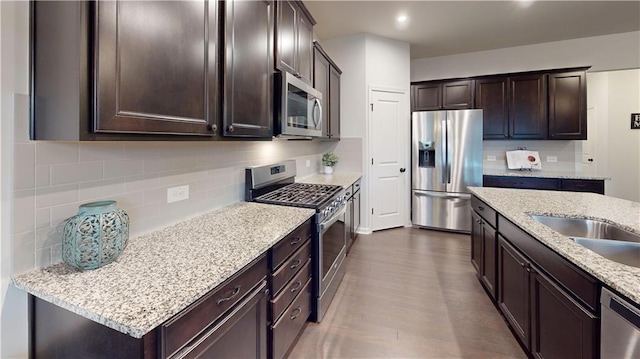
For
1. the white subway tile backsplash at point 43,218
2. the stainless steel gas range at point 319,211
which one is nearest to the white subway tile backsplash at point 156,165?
the white subway tile backsplash at point 43,218

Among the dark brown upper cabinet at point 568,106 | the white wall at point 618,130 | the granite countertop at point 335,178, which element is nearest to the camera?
the granite countertop at point 335,178

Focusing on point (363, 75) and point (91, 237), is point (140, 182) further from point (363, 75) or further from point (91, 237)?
point (363, 75)

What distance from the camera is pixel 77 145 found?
3.72ft

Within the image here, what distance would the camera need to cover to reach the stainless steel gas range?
6.59ft

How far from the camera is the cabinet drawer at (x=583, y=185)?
3707 millimetres

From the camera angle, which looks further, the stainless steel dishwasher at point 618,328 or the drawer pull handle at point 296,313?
the drawer pull handle at point 296,313

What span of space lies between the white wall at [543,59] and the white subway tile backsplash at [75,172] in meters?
5.20

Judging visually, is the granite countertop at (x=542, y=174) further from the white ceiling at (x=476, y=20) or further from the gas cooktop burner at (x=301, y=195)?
the gas cooktop burner at (x=301, y=195)

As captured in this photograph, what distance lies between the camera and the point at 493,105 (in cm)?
444

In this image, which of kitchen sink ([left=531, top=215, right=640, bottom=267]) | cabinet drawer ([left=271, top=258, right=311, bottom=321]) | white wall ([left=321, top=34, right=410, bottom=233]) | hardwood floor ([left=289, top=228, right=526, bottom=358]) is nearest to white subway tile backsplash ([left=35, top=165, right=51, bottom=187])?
cabinet drawer ([left=271, top=258, right=311, bottom=321])

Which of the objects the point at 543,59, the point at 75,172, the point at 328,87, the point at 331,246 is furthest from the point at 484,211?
the point at 543,59

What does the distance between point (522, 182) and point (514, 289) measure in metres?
2.72

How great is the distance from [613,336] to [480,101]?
13.6ft

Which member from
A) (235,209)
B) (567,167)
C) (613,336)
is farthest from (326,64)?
(567,167)
